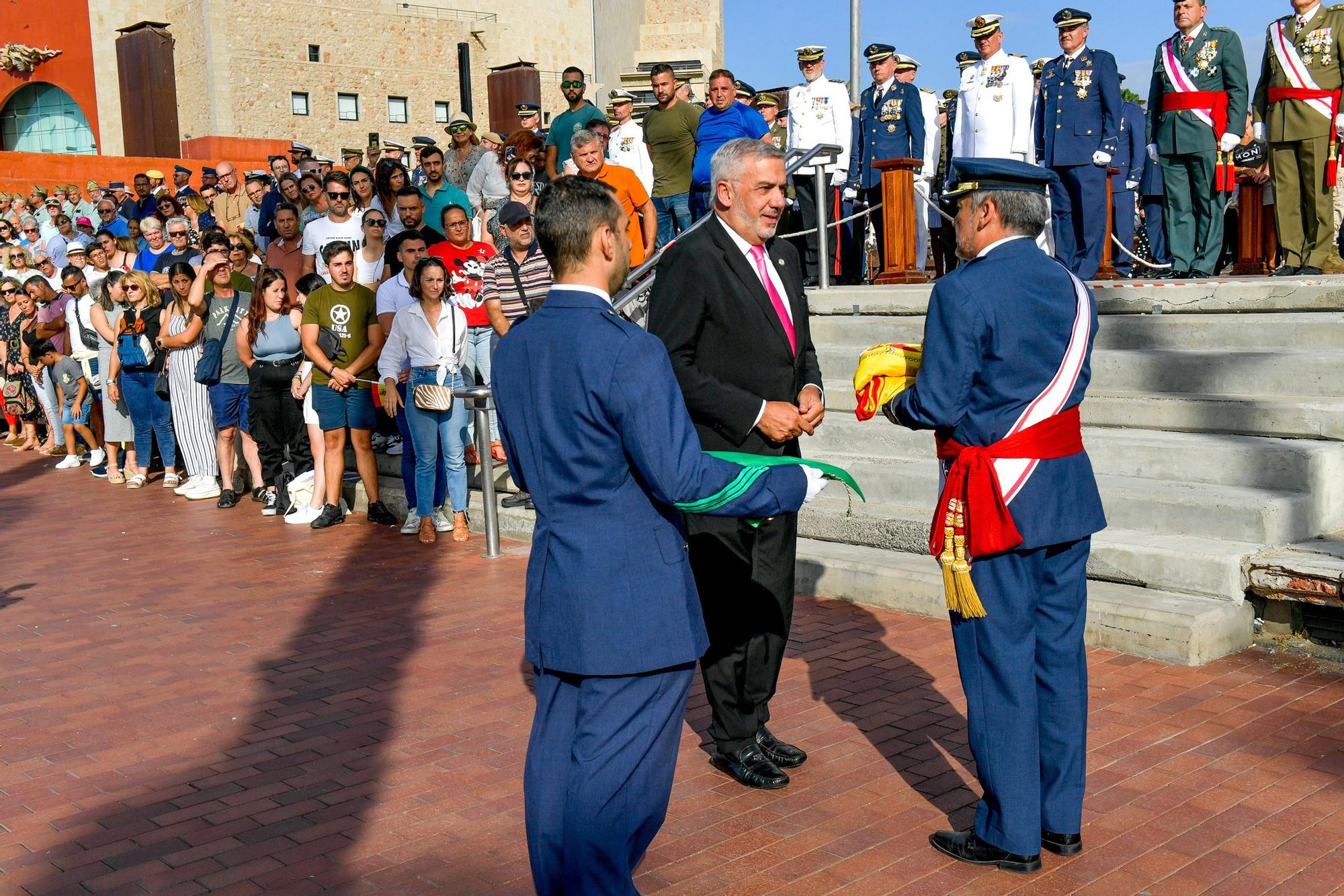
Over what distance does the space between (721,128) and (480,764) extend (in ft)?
23.7

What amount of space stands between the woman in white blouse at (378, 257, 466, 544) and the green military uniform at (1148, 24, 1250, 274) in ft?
18.2

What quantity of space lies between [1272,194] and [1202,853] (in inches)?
302

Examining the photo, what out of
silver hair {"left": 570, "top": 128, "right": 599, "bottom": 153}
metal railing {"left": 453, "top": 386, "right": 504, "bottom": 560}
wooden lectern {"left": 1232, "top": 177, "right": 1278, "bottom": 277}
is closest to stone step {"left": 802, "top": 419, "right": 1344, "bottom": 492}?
metal railing {"left": 453, "top": 386, "right": 504, "bottom": 560}

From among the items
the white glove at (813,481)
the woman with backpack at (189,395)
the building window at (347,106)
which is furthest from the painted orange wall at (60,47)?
the white glove at (813,481)

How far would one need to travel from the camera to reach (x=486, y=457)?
8461 millimetres

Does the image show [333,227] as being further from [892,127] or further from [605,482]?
[605,482]

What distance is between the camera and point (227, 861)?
4211mm

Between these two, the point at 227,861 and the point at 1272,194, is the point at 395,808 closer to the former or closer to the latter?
the point at 227,861

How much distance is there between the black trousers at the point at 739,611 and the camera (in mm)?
4668

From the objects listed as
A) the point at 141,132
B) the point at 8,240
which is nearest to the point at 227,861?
the point at 8,240

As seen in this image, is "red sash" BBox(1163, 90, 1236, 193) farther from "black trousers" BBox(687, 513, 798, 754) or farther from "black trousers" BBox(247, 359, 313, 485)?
"black trousers" BBox(247, 359, 313, 485)

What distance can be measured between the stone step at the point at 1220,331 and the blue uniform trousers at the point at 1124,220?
5.35 m

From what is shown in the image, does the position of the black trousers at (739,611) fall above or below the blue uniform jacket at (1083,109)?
below

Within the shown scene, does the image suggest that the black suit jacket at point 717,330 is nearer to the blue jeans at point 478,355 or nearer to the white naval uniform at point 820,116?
the blue jeans at point 478,355
